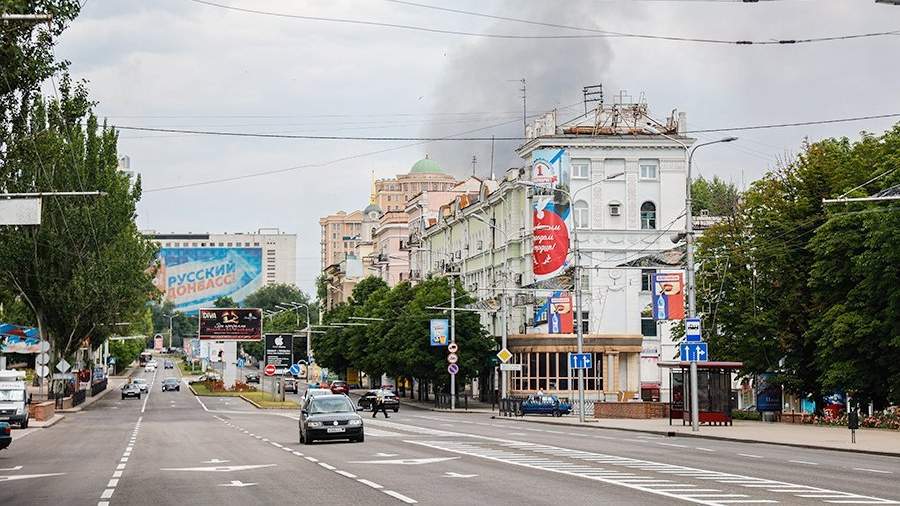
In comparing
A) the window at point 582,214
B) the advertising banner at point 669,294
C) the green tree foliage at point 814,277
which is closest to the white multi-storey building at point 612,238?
the window at point 582,214

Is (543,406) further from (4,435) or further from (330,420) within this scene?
→ (4,435)

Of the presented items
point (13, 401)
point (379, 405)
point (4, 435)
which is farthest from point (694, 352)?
point (13, 401)

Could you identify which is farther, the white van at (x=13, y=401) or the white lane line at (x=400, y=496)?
the white van at (x=13, y=401)

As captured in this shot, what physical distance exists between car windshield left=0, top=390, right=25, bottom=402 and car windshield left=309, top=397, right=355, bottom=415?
68.0 feet

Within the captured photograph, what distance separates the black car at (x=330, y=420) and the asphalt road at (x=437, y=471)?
0.53 m

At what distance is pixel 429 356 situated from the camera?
96.6 m

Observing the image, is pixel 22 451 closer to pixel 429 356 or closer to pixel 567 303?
pixel 567 303

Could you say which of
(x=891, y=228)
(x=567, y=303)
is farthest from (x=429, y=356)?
(x=891, y=228)

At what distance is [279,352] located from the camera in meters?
99.6

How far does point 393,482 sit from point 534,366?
69416 millimetres

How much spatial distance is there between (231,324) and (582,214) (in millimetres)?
36032

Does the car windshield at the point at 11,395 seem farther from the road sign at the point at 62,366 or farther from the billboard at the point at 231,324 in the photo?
the billboard at the point at 231,324

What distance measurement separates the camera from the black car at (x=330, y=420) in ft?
128

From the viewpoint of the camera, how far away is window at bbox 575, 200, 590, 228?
92438 mm
